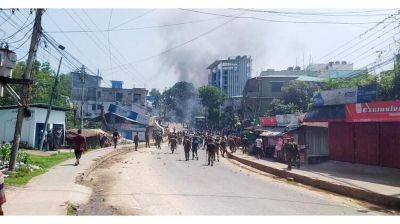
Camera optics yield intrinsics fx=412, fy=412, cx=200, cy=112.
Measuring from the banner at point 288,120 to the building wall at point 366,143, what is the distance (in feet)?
20.8

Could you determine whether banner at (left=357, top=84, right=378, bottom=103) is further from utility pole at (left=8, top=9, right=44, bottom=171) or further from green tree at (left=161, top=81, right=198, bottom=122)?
green tree at (left=161, top=81, right=198, bottom=122)

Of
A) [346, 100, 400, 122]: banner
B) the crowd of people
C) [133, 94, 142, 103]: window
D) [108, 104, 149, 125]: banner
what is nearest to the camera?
[346, 100, 400, 122]: banner

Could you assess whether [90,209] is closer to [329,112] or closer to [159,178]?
[159,178]

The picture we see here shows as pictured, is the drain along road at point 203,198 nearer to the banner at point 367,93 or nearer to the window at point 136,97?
the banner at point 367,93

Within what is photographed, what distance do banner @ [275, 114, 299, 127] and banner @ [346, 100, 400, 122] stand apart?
9948mm

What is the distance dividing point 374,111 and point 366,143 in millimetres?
2916

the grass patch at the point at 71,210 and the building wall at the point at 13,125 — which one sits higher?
the building wall at the point at 13,125

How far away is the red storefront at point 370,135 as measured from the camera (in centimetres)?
1830

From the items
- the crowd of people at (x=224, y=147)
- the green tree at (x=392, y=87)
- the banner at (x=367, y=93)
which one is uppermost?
the green tree at (x=392, y=87)

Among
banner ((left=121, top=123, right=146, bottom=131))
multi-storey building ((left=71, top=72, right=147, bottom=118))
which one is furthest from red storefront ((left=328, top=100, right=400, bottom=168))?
multi-storey building ((left=71, top=72, right=147, bottom=118))

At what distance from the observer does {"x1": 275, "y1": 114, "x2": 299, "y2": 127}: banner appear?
31.3 m

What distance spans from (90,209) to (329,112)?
1615 centimetres

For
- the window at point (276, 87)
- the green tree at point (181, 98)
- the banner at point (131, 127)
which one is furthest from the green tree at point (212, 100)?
the green tree at point (181, 98)
